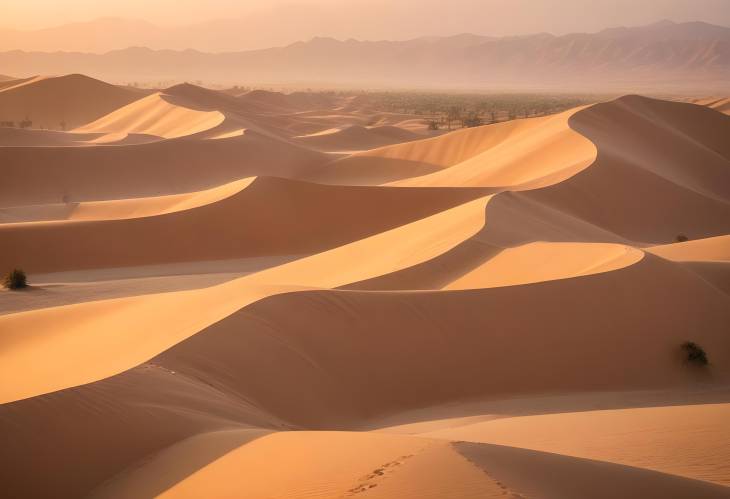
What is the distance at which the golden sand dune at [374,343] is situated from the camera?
18.0ft

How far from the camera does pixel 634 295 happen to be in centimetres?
1119

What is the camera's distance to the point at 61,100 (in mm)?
61438

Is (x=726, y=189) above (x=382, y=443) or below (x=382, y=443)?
above

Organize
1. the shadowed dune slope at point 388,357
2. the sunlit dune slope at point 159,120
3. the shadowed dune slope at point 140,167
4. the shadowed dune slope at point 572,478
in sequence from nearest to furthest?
the shadowed dune slope at point 572,478 < the shadowed dune slope at point 388,357 < the shadowed dune slope at point 140,167 < the sunlit dune slope at point 159,120

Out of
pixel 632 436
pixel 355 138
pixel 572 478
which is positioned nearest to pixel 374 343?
pixel 632 436

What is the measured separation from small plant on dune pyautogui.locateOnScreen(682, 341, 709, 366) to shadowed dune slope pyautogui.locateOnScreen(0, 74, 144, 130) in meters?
56.0

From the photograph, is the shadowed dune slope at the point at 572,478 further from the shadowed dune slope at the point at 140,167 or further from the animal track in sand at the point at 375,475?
the shadowed dune slope at the point at 140,167

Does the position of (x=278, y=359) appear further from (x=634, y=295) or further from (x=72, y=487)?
(x=634, y=295)

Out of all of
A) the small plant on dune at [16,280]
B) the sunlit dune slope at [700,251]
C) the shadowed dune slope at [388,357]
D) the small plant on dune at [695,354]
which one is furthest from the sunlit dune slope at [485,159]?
Result: the small plant on dune at [16,280]

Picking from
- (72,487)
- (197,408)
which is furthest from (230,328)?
(72,487)

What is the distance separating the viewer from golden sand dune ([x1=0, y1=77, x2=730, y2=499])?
18.0 feet

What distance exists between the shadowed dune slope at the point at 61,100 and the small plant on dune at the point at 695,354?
5597cm

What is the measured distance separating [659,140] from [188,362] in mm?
26615

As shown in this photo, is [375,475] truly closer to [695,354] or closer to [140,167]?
[695,354]
